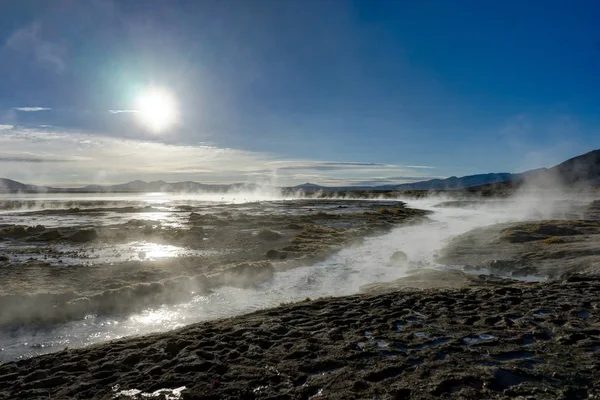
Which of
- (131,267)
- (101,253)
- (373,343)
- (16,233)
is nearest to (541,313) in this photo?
(373,343)

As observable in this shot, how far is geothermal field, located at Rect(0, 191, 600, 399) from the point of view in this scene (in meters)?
6.66

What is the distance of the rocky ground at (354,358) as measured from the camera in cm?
633

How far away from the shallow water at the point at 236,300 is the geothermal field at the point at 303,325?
0.24ft

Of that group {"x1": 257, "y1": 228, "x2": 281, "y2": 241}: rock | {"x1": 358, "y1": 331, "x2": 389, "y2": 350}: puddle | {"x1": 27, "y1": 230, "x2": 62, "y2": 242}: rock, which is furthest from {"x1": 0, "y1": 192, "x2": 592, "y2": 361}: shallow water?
{"x1": 27, "y1": 230, "x2": 62, "y2": 242}: rock

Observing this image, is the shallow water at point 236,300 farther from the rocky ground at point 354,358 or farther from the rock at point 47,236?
the rock at point 47,236

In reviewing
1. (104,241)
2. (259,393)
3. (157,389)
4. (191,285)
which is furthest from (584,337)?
(104,241)

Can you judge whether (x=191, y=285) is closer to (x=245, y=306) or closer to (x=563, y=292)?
(x=245, y=306)

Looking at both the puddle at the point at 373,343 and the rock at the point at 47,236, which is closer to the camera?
the puddle at the point at 373,343

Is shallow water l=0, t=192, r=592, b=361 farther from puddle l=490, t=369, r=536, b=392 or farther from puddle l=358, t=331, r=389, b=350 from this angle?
puddle l=490, t=369, r=536, b=392

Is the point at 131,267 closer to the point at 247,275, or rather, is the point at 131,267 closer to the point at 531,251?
the point at 247,275

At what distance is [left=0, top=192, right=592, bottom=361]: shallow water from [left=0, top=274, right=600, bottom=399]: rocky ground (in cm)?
165

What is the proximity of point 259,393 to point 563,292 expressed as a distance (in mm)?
10763

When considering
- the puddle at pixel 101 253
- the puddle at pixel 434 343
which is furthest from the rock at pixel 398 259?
the puddle at pixel 434 343

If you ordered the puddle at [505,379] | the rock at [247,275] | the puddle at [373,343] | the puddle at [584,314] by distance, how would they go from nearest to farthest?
the puddle at [505,379]
the puddle at [373,343]
the puddle at [584,314]
the rock at [247,275]
